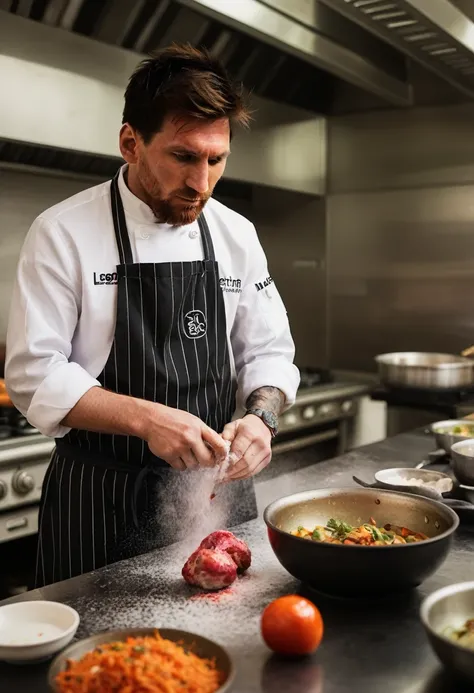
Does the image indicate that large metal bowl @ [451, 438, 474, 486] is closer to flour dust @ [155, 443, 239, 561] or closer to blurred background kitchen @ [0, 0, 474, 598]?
flour dust @ [155, 443, 239, 561]

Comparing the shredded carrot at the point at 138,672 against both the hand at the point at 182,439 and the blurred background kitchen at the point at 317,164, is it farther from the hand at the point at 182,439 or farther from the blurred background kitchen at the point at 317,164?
the blurred background kitchen at the point at 317,164

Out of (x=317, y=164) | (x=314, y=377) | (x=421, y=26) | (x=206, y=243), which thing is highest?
(x=421, y=26)

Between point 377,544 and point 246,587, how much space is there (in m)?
0.25

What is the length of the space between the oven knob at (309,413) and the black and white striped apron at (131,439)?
1.84m

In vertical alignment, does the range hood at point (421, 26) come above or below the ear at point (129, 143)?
above

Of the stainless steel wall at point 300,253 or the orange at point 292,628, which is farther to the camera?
the stainless steel wall at point 300,253

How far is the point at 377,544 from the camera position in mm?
1332

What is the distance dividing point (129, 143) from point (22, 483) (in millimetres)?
1243

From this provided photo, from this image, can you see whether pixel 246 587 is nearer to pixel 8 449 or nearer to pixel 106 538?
pixel 106 538

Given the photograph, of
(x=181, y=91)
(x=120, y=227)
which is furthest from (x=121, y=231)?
(x=181, y=91)

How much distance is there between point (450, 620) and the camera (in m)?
1.15

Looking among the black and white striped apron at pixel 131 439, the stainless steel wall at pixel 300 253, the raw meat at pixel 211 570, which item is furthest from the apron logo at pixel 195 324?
the stainless steel wall at pixel 300 253

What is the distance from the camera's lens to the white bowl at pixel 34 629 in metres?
1.08

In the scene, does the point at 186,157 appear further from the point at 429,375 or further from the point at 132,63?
the point at 429,375
